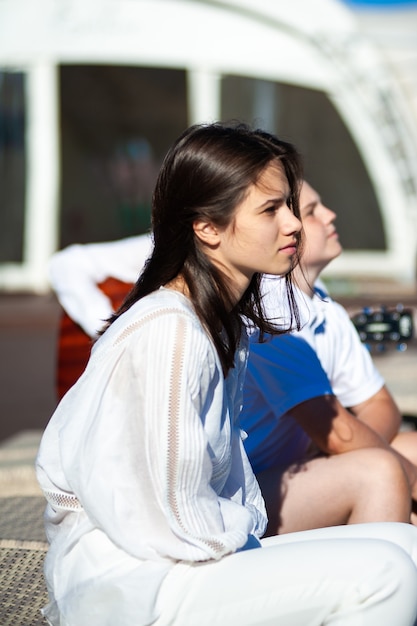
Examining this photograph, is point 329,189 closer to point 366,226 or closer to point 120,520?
point 366,226

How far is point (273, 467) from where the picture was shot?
2461mm

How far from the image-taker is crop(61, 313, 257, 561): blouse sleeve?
5.23ft

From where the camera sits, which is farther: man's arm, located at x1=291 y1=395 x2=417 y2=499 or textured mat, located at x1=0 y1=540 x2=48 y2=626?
man's arm, located at x1=291 y1=395 x2=417 y2=499

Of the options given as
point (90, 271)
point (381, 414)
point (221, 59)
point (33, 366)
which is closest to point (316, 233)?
point (381, 414)

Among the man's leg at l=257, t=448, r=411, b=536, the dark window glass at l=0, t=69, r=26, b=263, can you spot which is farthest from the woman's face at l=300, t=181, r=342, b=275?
the dark window glass at l=0, t=69, r=26, b=263

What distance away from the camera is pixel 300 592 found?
1594 millimetres

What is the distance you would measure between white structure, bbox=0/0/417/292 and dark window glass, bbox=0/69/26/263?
0.14m

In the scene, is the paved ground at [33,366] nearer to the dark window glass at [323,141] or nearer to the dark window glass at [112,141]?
the dark window glass at [112,141]

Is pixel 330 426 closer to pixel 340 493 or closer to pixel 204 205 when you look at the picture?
pixel 340 493

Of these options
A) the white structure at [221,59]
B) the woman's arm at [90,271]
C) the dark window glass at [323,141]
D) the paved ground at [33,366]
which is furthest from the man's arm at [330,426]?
the dark window glass at [323,141]

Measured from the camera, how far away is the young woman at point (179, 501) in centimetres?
159

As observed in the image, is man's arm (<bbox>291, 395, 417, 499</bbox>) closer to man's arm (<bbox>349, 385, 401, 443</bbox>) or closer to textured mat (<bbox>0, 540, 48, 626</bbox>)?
man's arm (<bbox>349, 385, 401, 443</bbox>)

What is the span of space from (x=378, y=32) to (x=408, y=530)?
31.3 ft

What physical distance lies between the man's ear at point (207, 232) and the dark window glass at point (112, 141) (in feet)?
34.7
